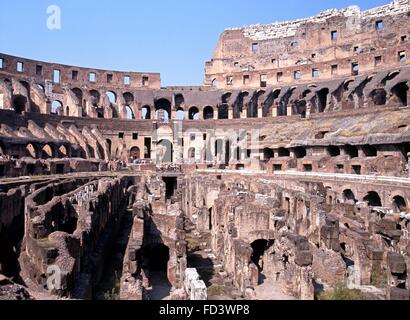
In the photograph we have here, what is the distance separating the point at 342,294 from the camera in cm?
1093

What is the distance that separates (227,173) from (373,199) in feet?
50.9

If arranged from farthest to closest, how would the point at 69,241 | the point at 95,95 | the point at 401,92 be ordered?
the point at 95,95
the point at 401,92
the point at 69,241

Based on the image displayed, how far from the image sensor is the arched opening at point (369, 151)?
31.1 metres

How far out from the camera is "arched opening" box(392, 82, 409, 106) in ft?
130

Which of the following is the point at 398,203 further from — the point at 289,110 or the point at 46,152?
the point at 46,152

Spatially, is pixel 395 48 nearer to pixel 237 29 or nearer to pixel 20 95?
pixel 237 29

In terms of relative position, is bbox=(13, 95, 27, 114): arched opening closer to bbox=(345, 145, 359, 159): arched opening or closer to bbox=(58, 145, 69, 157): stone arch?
bbox=(58, 145, 69, 157): stone arch

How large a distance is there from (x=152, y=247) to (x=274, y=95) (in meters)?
43.3

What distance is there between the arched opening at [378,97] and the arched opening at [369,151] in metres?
12.8

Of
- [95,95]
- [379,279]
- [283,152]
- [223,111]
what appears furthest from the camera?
[223,111]

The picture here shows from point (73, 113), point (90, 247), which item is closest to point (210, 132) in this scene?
point (73, 113)

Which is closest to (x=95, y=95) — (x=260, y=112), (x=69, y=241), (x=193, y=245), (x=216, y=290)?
(x=260, y=112)

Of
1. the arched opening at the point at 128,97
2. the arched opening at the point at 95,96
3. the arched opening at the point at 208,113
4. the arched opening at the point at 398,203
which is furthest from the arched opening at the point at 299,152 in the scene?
the arched opening at the point at 95,96

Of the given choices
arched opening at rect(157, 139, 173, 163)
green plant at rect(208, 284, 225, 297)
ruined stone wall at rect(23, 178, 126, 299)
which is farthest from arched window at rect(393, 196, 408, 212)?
arched opening at rect(157, 139, 173, 163)
